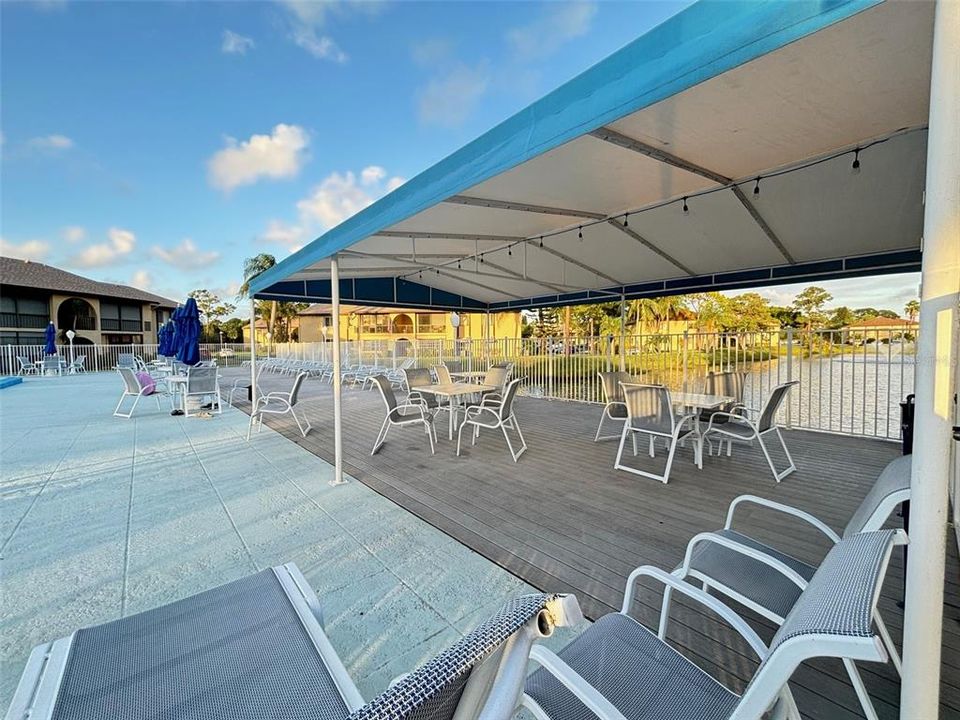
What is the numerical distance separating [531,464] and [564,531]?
5.14 ft

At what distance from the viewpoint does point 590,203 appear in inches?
170

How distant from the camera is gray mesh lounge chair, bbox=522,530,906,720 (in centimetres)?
73

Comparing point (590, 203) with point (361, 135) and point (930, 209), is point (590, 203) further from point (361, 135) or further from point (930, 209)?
point (361, 135)

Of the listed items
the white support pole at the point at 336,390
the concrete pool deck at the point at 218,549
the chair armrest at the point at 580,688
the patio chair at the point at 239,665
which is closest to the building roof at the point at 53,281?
the concrete pool deck at the point at 218,549

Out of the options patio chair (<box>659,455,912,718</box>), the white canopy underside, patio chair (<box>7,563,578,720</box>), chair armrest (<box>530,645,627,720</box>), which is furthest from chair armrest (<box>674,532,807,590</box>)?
the white canopy underside

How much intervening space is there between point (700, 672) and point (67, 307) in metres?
34.6

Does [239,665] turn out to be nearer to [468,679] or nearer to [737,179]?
[468,679]

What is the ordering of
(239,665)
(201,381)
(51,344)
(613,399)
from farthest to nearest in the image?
(51,344) < (201,381) < (613,399) < (239,665)

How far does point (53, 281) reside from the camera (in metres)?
23.5

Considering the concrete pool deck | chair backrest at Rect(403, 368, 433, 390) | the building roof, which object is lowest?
the concrete pool deck

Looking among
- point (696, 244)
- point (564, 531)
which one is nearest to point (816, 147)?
point (696, 244)

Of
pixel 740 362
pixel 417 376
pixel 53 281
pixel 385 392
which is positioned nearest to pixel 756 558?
pixel 385 392

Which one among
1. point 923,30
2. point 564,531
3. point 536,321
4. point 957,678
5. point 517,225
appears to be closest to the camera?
point 957,678

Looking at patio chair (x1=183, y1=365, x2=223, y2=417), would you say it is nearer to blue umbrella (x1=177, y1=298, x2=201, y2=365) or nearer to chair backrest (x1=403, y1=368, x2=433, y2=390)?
blue umbrella (x1=177, y1=298, x2=201, y2=365)
